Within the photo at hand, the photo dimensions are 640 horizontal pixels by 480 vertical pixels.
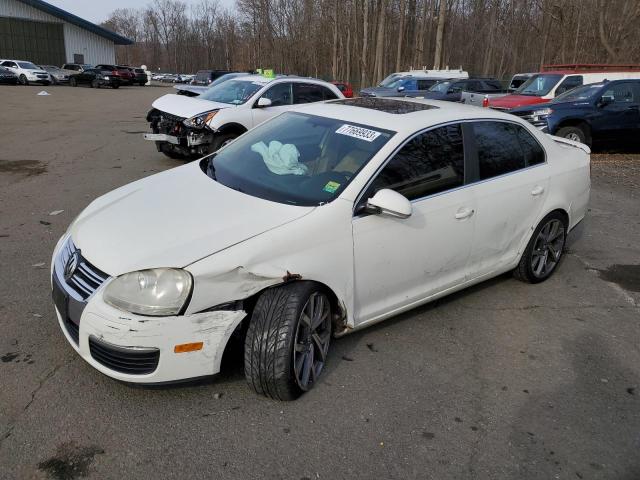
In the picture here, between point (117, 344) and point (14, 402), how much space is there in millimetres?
766

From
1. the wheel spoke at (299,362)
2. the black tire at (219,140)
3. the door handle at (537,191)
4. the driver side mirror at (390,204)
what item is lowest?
the wheel spoke at (299,362)

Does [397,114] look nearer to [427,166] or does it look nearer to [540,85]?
[427,166]

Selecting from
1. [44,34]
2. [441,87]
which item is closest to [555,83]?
[441,87]

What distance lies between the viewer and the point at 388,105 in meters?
4.20

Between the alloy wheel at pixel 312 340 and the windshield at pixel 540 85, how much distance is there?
12.8 meters

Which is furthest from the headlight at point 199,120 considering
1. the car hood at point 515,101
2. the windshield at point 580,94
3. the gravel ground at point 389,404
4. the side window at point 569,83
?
the side window at point 569,83

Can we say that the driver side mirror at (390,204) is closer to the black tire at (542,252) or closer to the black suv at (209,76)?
the black tire at (542,252)

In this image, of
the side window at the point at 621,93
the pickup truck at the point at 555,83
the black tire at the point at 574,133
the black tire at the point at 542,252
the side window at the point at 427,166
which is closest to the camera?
the side window at the point at 427,166

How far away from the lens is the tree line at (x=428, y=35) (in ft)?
96.7

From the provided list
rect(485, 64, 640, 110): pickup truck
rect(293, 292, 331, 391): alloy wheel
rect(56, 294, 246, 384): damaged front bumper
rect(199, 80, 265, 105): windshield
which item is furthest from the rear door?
rect(485, 64, 640, 110): pickup truck

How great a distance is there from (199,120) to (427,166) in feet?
20.1

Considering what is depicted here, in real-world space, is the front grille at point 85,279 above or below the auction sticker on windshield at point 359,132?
below

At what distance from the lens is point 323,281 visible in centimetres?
305

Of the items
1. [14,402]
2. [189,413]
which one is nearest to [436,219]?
[189,413]
